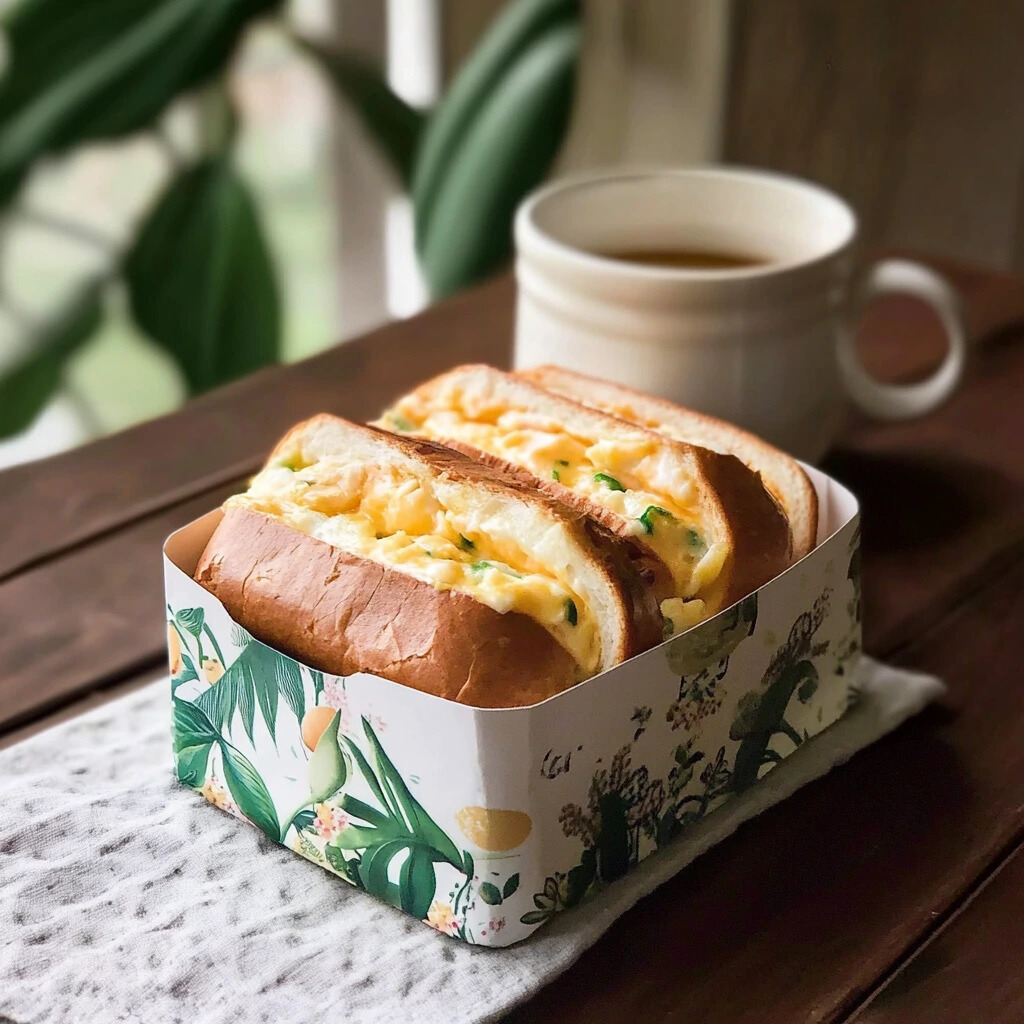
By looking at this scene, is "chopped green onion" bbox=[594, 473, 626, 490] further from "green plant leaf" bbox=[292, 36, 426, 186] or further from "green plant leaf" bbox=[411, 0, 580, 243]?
"green plant leaf" bbox=[292, 36, 426, 186]

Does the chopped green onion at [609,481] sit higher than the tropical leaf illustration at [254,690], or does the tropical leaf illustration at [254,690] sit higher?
the chopped green onion at [609,481]

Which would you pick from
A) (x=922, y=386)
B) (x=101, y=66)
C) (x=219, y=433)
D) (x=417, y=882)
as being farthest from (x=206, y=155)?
(x=417, y=882)

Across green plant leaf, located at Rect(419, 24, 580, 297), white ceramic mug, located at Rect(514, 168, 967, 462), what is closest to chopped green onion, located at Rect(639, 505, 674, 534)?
A: white ceramic mug, located at Rect(514, 168, 967, 462)

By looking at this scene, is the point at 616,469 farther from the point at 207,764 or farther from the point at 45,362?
the point at 45,362

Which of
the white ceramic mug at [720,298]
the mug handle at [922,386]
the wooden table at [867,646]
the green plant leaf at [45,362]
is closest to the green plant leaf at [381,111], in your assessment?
the green plant leaf at [45,362]

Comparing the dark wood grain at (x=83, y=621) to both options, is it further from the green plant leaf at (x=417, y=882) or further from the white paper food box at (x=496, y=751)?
the green plant leaf at (x=417, y=882)

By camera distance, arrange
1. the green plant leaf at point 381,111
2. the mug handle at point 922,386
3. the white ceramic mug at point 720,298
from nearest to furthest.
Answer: the white ceramic mug at point 720,298 < the mug handle at point 922,386 < the green plant leaf at point 381,111

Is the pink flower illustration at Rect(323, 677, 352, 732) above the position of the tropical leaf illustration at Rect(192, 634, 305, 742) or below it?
above
